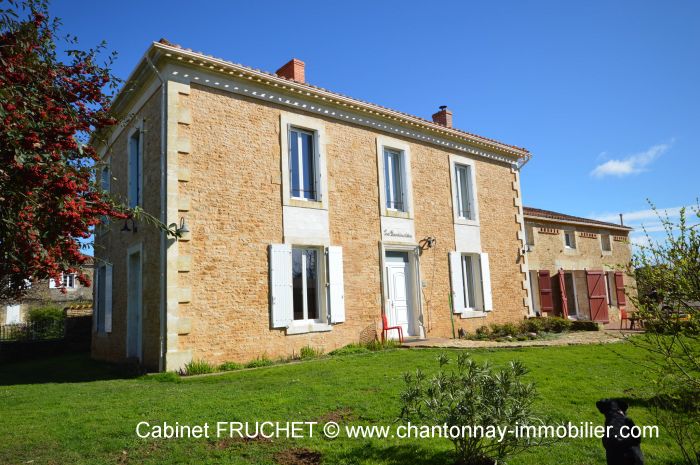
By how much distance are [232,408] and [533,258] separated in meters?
15.3

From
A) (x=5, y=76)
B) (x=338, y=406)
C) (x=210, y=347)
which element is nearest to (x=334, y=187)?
(x=210, y=347)

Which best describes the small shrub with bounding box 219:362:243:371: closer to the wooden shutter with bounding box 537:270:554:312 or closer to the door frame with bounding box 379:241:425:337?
the door frame with bounding box 379:241:425:337

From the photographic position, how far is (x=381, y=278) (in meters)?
11.6

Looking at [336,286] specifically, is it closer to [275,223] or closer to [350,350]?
[350,350]

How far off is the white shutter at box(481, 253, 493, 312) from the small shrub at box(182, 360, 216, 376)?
8.47 meters

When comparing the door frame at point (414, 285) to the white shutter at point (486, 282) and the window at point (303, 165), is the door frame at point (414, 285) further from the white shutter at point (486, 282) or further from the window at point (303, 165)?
the white shutter at point (486, 282)

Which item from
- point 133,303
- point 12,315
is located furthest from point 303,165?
point 12,315

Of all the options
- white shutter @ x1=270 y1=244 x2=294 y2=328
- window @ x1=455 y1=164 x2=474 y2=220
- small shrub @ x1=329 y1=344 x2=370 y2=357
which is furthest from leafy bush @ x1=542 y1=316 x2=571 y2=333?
white shutter @ x1=270 y1=244 x2=294 y2=328

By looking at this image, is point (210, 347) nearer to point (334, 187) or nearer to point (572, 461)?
point (334, 187)

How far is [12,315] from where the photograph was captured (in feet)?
98.2

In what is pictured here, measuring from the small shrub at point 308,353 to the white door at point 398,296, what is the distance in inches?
93.7

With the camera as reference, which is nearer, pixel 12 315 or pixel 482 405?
pixel 482 405

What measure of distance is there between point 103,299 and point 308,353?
697 cm

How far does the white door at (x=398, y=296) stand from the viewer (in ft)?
38.8
